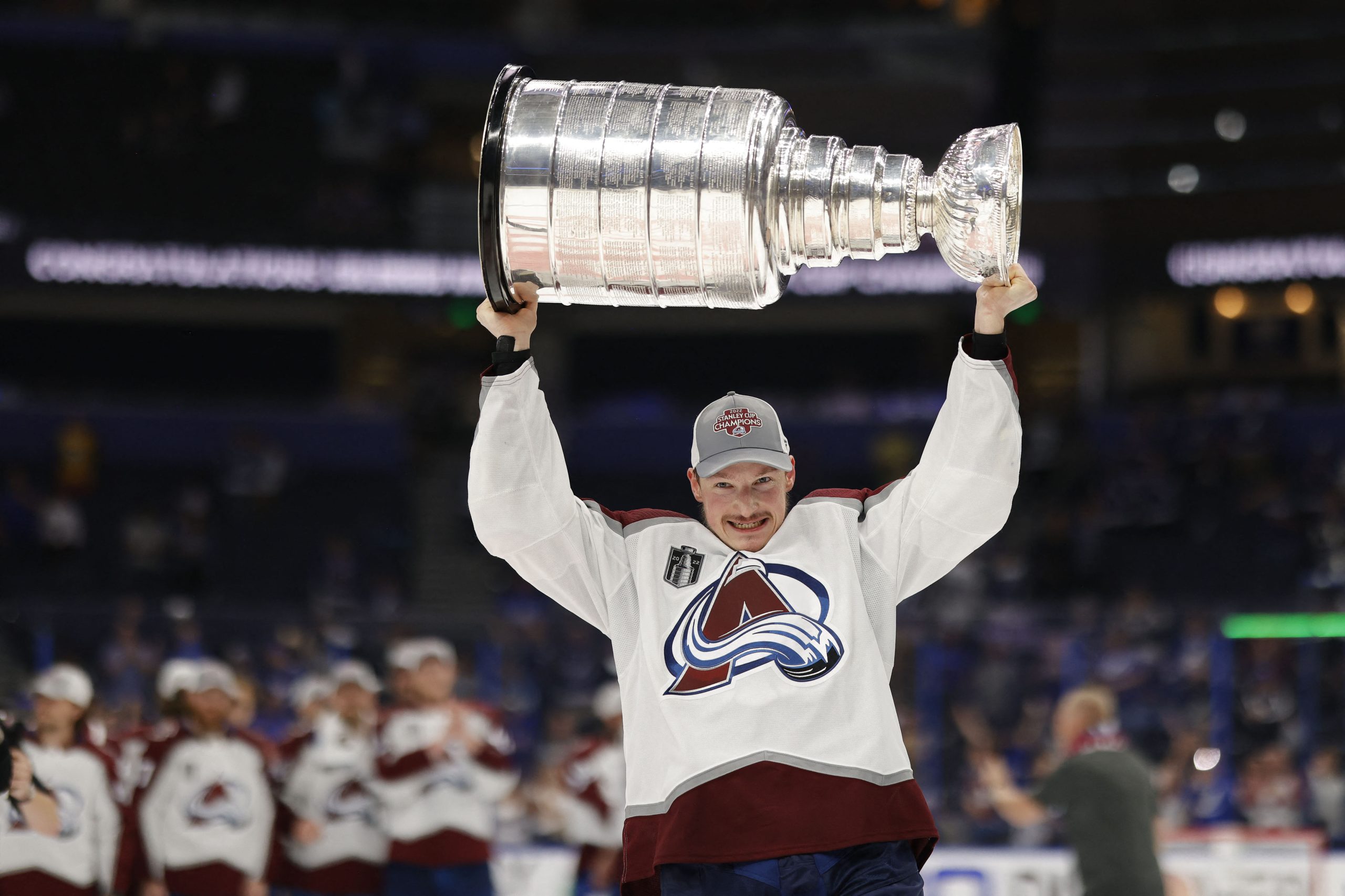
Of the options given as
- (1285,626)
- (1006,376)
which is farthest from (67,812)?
(1285,626)

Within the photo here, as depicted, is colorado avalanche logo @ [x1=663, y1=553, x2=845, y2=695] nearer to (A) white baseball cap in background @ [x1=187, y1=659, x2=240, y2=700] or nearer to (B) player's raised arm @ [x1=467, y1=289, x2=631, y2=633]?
(B) player's raised arm @ [x1=467, y1=289, x2=631, y2=633]

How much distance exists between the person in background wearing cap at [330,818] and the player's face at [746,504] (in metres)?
4.20

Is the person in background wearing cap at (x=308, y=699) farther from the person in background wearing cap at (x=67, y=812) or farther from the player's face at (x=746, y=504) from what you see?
the player's face at (x=746, y=504)

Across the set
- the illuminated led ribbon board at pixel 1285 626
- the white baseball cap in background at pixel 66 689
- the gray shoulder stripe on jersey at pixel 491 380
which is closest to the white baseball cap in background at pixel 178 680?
the white baseball cap in background at pixel 66 689

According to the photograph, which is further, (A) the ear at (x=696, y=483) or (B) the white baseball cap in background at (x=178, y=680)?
(B) the white baseball cap in background at (x=178, y=680)

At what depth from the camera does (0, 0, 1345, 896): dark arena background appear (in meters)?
16.1

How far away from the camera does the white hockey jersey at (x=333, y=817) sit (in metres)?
6.78

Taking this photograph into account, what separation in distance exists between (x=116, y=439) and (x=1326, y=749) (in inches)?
528

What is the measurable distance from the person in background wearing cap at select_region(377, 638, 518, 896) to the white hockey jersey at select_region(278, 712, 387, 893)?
0.27 feet

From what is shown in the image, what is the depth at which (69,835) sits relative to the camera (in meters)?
5.70

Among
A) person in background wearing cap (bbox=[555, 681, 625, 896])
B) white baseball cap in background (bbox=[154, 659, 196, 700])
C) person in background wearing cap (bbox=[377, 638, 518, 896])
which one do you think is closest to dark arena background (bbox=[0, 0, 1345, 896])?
person in background wearing cap (bbox=[555, 681, 625, 896])

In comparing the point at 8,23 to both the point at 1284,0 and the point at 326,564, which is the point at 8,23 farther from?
the point at 1284,0

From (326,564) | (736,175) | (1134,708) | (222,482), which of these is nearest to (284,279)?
(222,482)

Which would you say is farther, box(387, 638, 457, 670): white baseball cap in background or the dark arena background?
the dark arena background
